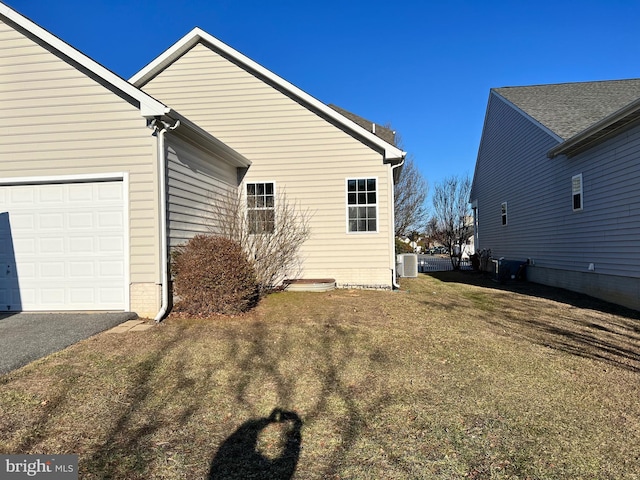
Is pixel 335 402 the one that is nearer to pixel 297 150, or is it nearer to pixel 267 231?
pixel 267 231

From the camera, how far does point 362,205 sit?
1090 centimetres

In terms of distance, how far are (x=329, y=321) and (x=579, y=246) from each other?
27.7 feet

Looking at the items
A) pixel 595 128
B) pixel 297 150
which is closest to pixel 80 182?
pixel 297 150

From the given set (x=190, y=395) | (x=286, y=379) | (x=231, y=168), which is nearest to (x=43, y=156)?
(x=231, y=168)

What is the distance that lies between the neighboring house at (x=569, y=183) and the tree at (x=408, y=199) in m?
9.23

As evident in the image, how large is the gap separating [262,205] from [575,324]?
314 inches

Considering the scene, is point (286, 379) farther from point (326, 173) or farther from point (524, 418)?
point (326, 173)

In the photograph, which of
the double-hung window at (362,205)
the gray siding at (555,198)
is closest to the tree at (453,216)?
the gray siding at (555,198)

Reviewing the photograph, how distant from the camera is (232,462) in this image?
2852mm

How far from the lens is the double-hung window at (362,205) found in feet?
35.6

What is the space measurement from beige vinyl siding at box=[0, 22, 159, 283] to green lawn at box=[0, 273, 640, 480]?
2132mm

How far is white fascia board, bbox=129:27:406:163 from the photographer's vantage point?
1063 centimetres

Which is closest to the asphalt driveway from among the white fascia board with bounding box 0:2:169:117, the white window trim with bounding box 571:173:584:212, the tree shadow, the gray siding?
the tree shadow

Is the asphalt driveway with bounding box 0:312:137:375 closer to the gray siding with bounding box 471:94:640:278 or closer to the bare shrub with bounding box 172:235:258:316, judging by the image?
the bare shrub with bounding box 172:235:258:316
